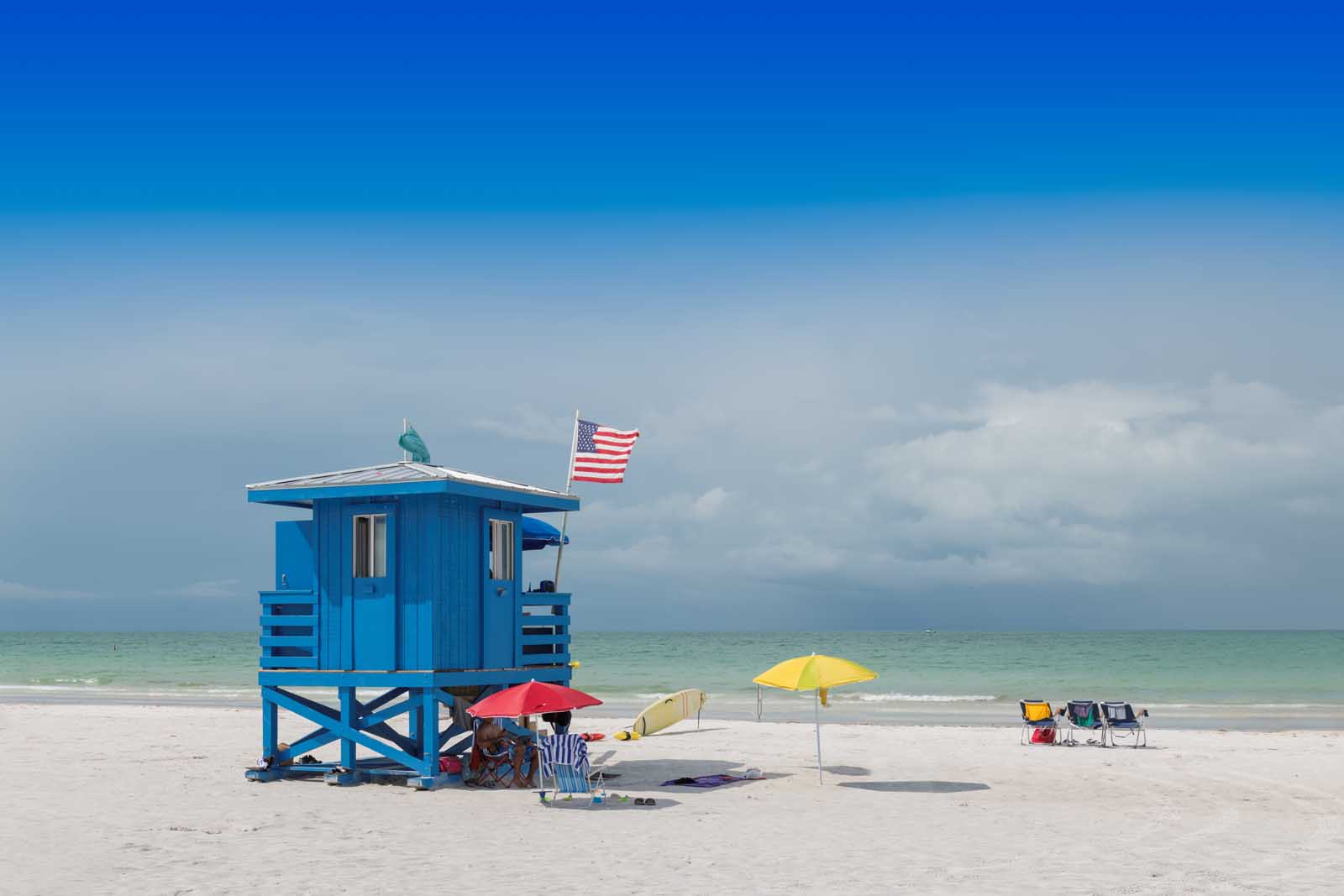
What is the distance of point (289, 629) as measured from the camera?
620 inches

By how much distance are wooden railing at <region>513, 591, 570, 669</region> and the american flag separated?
190 cm

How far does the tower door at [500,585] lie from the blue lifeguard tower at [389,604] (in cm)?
2

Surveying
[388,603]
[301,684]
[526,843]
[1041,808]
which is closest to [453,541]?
[388,603]

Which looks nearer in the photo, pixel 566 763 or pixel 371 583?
pixel 566 763

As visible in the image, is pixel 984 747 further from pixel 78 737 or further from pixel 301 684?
pixel 78 737

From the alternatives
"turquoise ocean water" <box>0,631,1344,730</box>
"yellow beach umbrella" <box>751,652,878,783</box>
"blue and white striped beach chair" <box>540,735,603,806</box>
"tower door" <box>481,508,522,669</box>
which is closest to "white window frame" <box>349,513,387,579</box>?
"tower door" <box>481,508,522,669</box>

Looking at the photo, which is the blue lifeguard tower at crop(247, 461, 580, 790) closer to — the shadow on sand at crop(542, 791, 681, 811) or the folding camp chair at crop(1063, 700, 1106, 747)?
the shadow on sand at crop(542, 791, 681, 811)

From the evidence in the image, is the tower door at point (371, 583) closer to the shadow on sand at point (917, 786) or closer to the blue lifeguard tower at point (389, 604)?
the blue lifeguard tower at point (389, 604)

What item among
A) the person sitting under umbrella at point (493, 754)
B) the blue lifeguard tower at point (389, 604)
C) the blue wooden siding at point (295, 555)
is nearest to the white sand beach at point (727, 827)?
the person sitting under umbrella at point (493, 754)

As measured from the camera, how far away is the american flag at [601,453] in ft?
58.8

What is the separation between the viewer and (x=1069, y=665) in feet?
235

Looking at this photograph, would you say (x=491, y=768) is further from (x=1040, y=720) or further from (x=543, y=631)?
(x=1040, y=720)

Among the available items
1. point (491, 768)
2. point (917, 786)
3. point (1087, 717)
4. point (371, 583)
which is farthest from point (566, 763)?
point (1087, 717)

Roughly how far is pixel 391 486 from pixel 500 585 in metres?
2.14
